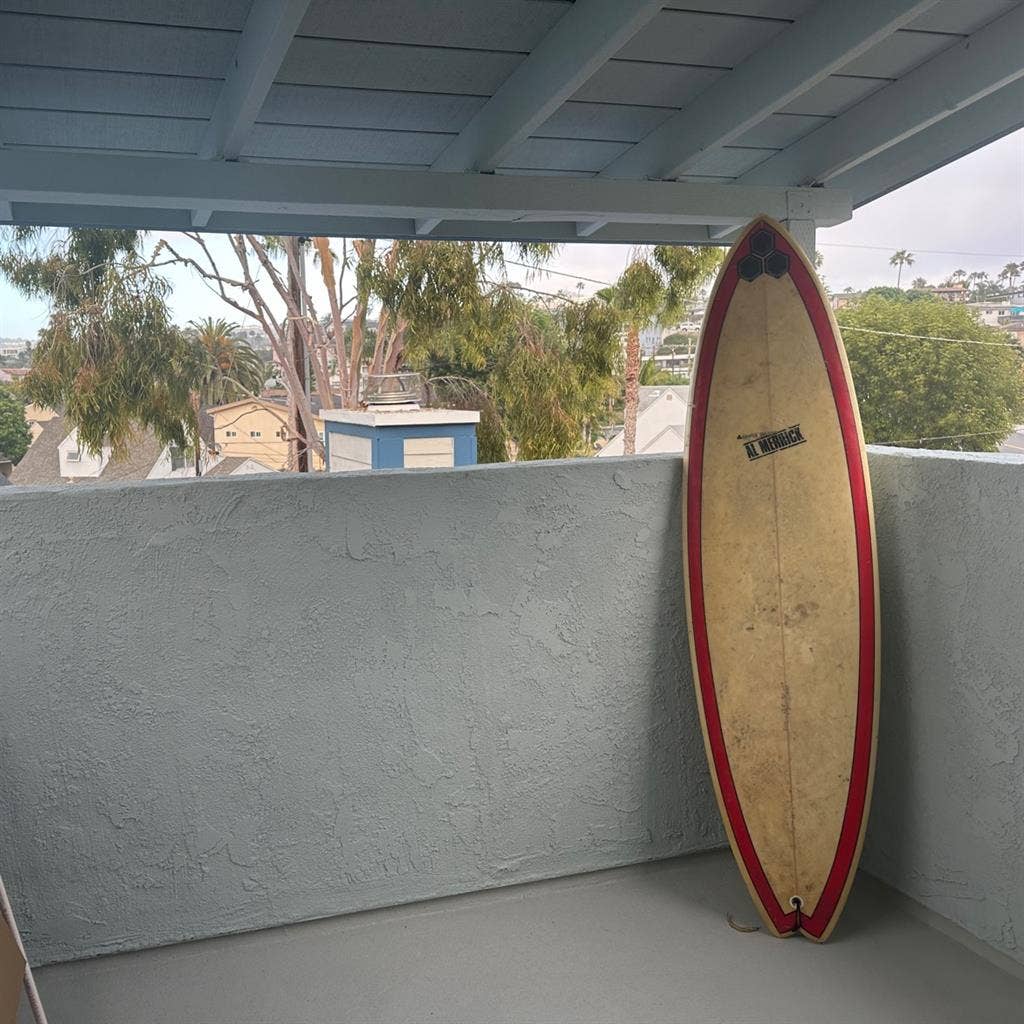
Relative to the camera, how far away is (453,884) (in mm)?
2379

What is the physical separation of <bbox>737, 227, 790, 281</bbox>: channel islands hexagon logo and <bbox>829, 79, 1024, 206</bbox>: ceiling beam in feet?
2.27

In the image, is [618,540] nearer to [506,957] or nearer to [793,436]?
[793,436]

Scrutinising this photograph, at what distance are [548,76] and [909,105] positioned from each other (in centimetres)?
99

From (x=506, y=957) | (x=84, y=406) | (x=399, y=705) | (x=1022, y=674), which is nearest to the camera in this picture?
(x=1022, y=674)

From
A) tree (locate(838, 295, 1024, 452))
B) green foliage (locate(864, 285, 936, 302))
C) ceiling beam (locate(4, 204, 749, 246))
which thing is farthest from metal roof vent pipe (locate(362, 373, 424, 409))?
ceiling beam (locate(4, 204, 749, 246))

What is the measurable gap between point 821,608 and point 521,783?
794 millimetres

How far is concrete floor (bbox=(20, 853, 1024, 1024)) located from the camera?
6.38 feet

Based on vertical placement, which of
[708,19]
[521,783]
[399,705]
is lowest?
[521,783]

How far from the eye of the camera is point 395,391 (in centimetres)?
1354

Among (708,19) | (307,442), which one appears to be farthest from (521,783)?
(307,442)

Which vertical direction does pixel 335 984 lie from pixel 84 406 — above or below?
below

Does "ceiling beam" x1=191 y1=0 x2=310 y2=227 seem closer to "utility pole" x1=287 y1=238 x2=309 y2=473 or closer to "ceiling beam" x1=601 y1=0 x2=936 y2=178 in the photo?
"ceiling beam" x1=601 y1=0 x2=936 y2=178

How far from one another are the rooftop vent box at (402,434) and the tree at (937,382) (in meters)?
6.22

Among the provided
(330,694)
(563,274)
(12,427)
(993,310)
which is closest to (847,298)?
(993,310)
